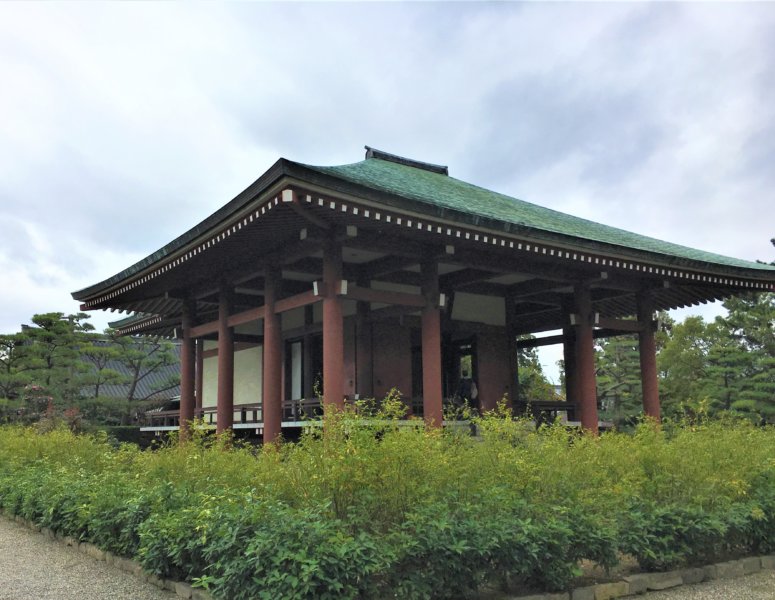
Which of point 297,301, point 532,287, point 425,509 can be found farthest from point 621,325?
point 425,509

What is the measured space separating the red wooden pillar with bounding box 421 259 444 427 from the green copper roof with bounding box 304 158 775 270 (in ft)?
5.33

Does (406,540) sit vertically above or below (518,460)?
below

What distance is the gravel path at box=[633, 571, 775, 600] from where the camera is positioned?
5.79m

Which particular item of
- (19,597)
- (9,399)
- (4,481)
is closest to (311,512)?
(19,597)

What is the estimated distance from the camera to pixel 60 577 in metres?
6.65

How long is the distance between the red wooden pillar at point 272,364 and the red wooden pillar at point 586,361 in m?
6.53

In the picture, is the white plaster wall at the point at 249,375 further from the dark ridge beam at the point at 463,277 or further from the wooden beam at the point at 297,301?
the dark ridge beam at the point at 463,277

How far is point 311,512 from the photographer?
5121mm

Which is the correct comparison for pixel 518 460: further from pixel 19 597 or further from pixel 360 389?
pixel 360 389

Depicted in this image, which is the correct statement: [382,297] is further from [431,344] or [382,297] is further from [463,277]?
[463,277]

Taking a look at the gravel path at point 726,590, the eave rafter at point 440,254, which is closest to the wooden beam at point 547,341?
the eave rafter at point 440,254

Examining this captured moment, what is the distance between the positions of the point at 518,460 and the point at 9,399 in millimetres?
21734

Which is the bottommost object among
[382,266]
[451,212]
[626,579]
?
[626,579]

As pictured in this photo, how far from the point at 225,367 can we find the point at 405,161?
851cm
